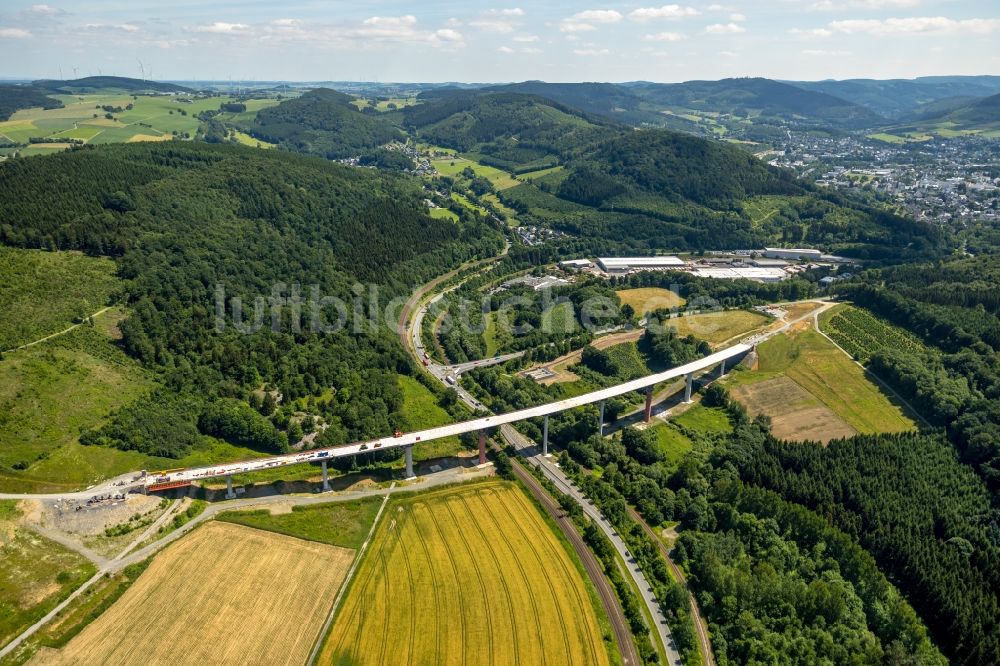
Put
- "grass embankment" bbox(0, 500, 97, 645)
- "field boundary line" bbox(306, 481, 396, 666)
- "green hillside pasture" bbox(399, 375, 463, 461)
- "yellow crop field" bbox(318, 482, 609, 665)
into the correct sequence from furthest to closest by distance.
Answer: "green hillside pasture" bbox(399, 375, 463, 461) → "yellow crop field" bbox(318, 482, 609, 665) → "field boundary line" bbox(306, 481, 396, 666) → "grass embankment" bbox(0, 500, 97, 645)

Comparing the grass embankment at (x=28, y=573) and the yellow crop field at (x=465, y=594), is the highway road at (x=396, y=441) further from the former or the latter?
the yellow crop field at (x=465, y=594)

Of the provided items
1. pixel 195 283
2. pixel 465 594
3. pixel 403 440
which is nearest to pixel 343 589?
pixel 465 594

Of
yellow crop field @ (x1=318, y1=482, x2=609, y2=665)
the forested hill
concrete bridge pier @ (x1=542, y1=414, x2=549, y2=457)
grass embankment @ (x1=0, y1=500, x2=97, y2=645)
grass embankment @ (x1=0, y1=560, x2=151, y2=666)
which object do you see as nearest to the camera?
grass embankment @ (x1=0, y1=560, x2=151, y2=666)

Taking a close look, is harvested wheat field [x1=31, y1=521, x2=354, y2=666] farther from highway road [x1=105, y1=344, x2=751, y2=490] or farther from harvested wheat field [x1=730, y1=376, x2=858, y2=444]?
harvested wheat field [x1=730, y1=376, x2=858, y2=444]

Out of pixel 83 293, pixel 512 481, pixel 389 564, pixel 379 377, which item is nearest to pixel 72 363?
pixel 83 293

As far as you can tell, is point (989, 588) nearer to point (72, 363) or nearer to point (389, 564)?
point (389, 564)

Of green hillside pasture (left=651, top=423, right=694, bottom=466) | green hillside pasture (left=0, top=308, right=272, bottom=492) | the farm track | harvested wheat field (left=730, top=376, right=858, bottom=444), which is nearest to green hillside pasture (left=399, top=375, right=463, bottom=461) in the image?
the farm track

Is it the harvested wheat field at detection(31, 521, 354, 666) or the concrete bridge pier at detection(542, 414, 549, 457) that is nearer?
the harvested wheat field at detection(31, 521, 354, 666)

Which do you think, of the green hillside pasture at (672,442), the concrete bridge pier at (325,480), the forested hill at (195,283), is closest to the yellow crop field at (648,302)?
the green hillside pasture at (672,442)

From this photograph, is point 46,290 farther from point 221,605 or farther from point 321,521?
point 221,605
